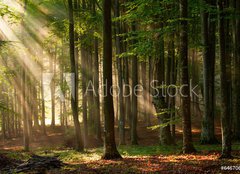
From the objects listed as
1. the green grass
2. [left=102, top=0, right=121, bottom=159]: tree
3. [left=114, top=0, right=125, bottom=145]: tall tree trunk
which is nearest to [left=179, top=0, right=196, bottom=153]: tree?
the green grass

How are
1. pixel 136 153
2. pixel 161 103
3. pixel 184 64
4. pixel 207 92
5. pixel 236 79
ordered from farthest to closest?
pixel 236 79
pixel 207 92
pixel 161 103
pixel 136 153
pixel 184 64

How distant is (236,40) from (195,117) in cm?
2155

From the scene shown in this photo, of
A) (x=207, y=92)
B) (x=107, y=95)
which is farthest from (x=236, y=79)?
(x=107, y=95)

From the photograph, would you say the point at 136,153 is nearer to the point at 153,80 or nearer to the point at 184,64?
the point at 153,80

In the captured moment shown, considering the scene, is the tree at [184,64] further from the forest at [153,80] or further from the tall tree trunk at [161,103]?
the tall tree trunk at [161,103]

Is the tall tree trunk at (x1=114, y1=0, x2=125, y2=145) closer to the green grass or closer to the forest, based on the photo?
the forest

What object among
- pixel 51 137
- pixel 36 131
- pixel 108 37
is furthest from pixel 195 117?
pixel 108 37

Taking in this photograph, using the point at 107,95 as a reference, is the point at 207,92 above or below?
below

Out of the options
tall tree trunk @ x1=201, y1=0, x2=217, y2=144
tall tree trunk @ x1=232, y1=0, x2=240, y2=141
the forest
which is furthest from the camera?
tall tree trunk @ x1=232, y1=0, x2=240, y2=141

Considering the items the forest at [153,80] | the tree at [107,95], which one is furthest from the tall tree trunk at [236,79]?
the tree at [107,95]

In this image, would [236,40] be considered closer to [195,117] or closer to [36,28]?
[36,28]

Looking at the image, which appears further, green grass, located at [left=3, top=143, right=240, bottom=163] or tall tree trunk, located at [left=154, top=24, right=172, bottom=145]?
tall tree trunk, located at [left=154, top=24, right=172, bottom=145]

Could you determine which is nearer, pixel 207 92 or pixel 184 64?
pixel 184 64

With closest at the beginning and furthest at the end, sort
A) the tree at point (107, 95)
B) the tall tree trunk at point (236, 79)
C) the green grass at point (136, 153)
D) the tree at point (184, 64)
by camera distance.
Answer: the tree at point (184, 64)
the tree at point (107, 95)
the green grass at point (136, 153)
the tall tree trunk at point (236, 79)
